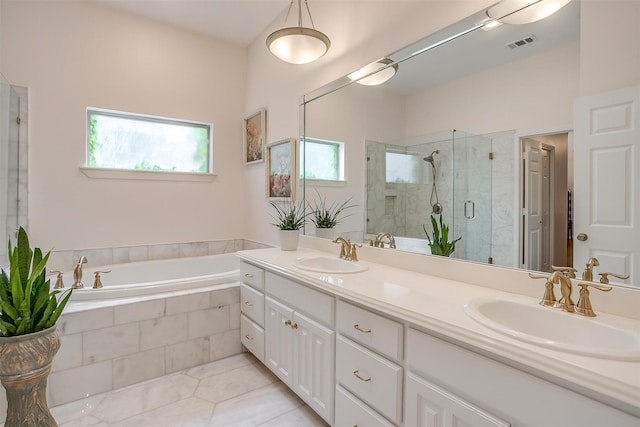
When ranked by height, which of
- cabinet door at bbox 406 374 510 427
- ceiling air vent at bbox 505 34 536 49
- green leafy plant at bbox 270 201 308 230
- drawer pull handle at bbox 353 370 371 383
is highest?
ceiling air vent at bbox 505 34 536 49

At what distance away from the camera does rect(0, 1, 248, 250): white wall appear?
256cm

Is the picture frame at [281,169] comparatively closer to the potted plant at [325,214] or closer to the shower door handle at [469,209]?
the potted plant at [325,214]

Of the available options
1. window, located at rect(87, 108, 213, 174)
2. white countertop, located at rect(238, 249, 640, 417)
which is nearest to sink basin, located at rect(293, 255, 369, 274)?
white countertop, located at rect(238, 249, 640, 417)

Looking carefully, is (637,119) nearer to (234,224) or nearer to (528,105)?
(528,105)

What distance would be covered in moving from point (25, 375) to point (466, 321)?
1.37 m

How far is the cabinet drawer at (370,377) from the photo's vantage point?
1.15 metres

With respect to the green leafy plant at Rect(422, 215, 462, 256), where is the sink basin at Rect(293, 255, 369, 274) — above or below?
below

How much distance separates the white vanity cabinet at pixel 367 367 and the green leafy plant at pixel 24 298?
104 cm

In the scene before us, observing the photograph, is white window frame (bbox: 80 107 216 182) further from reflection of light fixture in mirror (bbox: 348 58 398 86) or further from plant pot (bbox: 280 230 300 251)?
reflection of light fixture in mirror (bbox: 348 58 398 86)

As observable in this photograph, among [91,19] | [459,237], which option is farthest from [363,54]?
[91,19]

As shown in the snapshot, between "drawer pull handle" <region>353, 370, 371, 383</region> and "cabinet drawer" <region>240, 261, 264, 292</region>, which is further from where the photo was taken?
"cabinet drawer" <region>240, 261, 264, 292</region>

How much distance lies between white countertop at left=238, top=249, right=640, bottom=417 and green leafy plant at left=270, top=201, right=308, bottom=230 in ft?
2.13

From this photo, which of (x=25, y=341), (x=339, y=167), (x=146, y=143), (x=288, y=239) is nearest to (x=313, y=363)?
(x=288, y=239)

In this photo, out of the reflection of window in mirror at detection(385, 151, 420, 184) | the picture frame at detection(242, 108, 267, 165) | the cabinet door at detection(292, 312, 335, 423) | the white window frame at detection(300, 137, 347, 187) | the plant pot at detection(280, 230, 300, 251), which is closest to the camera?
the cabinet door at detection(292, 312, 335, 423)
